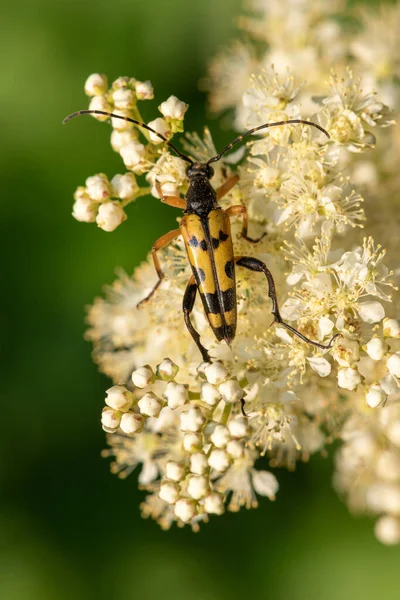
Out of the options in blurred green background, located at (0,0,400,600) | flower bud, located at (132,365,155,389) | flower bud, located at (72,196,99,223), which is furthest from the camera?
blurred green background, located at (0,0,400,600)

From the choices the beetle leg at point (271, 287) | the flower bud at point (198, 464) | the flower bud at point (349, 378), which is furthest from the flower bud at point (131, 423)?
the flower bud at point (349, 378)

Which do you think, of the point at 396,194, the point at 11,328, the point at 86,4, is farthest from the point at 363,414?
the point at 86,4

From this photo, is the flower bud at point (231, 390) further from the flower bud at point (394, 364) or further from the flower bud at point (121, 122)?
the flower bud at point (121, 122)

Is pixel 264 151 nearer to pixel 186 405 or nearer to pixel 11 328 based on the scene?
pixel 186 405

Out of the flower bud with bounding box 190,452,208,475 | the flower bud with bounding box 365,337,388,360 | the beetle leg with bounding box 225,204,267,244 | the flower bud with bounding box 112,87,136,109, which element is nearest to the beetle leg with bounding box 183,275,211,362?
the beetle leg with bounding box 225,204,267,244

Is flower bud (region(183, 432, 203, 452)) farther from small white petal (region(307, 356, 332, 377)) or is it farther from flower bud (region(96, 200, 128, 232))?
flower bud (region(96, 200, 128, 232))

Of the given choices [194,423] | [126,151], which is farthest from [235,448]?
[126,151]

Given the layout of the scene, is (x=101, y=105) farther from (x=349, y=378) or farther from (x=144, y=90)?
(x=349, y=378)
